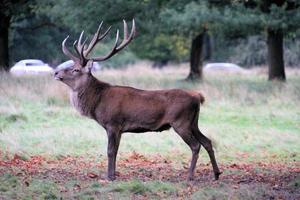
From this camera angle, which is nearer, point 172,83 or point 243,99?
point 243,99

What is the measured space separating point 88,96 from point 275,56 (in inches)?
732

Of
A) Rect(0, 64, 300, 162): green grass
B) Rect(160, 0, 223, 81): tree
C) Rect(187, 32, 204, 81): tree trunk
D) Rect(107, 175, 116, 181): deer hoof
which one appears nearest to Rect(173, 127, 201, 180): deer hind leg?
Rect(107, 175, 116, 181): deer hoof

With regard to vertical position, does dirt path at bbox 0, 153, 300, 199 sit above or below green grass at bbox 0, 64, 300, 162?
above

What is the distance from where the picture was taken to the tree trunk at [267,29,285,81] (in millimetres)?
27766

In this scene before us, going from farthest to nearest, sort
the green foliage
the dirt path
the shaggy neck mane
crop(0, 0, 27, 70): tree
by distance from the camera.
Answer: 1. the green foliage
2. crop(0, 0, 27, 70): tree
3. the shaggy neck mane
4. the dirt path

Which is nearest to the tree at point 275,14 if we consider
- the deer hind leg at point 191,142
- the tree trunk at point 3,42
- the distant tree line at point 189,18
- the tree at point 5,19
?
the distant tree line at point 189,18

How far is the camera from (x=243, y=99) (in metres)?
20.7

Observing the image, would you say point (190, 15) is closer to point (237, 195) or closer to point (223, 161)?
point (223, 161)

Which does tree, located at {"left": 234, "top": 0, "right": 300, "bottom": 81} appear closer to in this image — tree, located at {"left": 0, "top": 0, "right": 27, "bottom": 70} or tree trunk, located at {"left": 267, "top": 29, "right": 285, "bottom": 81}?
tree trunk, located at {"left": 267, "top": 29, "right": 285, "bottom": 81}

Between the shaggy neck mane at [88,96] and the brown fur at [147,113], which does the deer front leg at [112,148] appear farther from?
the shaggy neck mane at [88,96]

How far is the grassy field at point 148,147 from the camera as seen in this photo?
29.0ft

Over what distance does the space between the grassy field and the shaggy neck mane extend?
0.96m

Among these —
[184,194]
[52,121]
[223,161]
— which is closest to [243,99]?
[52,121]

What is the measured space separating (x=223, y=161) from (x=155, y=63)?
4515cm
